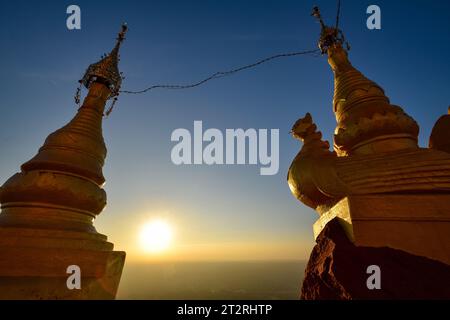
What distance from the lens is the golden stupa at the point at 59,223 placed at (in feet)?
11.4

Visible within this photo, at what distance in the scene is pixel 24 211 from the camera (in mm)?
4145

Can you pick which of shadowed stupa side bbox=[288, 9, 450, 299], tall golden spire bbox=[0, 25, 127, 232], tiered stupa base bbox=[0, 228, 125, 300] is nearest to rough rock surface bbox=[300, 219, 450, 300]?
shadowed stupa side bbox=[288, 9, 450, 299]

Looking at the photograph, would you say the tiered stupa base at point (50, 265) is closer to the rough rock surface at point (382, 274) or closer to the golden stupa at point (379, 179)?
the rough rock surface at point (382, 274)

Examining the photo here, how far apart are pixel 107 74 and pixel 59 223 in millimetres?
Result: 4010

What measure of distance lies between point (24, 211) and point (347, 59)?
8.01 m

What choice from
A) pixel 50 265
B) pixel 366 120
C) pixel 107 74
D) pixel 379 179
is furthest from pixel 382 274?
pixel 107 74

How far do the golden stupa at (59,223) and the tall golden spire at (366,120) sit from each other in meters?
4.66

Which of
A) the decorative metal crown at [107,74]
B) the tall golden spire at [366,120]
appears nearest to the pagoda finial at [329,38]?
the tall golden spire at [366,120]

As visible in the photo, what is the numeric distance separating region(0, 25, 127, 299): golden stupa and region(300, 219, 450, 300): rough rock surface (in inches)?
124

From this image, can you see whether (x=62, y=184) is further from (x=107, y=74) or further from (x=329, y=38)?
(x=329, y=38)

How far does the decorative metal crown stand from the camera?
21.3 ft

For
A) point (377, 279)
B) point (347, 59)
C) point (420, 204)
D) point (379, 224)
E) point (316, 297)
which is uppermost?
point (347, 59)

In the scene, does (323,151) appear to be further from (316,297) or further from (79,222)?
(79,222)
